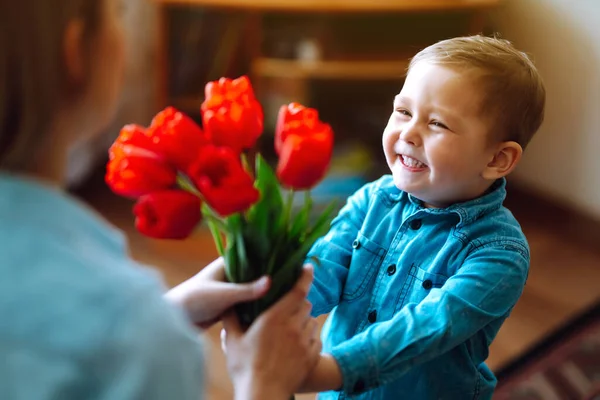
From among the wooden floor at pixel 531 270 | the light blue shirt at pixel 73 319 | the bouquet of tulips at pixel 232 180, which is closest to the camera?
the light blue shirt at pixel 73 319

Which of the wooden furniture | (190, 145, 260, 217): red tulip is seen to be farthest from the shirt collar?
the wooden furniture

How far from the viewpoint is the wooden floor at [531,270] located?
7.04 feet

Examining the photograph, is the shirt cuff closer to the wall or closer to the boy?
the boy

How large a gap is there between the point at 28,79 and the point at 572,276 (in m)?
2.25

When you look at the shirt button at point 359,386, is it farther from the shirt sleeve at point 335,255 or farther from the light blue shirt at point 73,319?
the light blue shirt at point 73,319

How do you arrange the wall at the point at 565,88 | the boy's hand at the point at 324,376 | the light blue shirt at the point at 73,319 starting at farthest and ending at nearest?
the wall at the point at 565,88 → the boy's hand at the point at 324,376 → the light blue shirt at the point at 73,319

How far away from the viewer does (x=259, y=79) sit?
100 inches

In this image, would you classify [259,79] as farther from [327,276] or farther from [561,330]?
[327,276]

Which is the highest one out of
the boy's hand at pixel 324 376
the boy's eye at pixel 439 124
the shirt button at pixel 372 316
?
the boy's eye at pixel 439 124

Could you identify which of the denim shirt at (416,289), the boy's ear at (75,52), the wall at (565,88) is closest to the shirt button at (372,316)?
the denim shirt at (416,289)

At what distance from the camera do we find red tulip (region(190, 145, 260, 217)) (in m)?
0.68

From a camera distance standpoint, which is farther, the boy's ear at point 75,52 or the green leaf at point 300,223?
the green leaf at point 300,223

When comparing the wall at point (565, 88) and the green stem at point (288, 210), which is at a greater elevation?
the green stem at point (288, 210)

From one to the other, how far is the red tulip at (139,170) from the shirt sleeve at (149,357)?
0.12 meters
